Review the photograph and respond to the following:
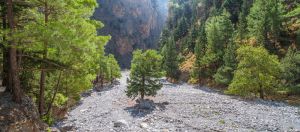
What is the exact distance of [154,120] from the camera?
37.1 meters

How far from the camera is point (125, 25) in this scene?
181500 millimetres

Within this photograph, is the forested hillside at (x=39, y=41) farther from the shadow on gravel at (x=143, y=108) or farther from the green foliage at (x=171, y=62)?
the green foliage at (x=171, y=62)

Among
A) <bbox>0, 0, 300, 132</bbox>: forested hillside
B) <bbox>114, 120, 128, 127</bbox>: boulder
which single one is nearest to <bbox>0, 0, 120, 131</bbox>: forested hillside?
<bbox>0, 0, 300, 132</bbox>: forested hillside

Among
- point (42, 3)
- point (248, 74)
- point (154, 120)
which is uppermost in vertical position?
point (42, 3)

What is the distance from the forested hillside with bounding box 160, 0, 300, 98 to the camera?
161 ft

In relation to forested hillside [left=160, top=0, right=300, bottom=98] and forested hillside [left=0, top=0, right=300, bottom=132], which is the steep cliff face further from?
forested hillside [left=0, top=0, right=300, bottom=132]

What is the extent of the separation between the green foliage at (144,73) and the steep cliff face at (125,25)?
411 feet

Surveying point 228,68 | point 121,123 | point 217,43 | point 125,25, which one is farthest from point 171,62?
point 125,25

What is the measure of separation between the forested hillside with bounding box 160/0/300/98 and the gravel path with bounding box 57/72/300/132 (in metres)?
4.06

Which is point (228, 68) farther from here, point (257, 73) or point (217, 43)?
point (217, 43)

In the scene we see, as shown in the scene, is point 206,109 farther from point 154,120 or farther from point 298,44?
point 298,44

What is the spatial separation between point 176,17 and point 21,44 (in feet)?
489

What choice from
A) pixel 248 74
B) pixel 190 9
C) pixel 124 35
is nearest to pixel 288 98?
pixel 248 74

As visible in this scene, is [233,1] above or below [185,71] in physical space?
above
